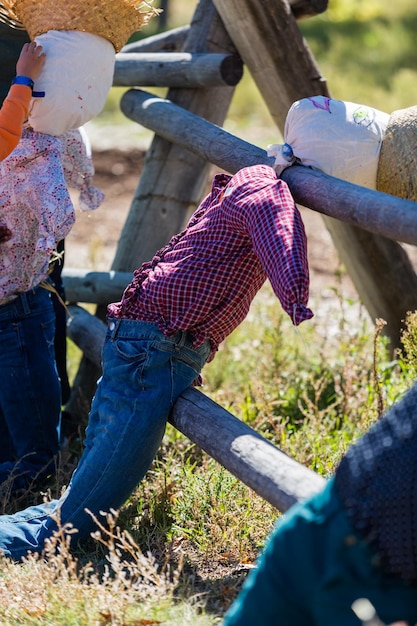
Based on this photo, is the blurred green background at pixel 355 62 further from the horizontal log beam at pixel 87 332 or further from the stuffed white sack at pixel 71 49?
the stuffed white sack at pixel 71 49

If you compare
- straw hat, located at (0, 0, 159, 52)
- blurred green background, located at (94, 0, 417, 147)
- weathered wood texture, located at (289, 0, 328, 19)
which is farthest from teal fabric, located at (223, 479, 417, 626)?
blurred green background, located at (94, 0, 417, 147)

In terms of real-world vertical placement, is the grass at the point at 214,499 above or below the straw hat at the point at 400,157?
below

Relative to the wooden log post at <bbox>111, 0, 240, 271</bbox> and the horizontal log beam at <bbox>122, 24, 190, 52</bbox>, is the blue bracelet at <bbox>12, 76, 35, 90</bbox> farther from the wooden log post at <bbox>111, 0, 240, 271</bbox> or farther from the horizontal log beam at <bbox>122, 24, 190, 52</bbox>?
the horizontal log beam at <bbox>122, 24, 190, 52</bbox>

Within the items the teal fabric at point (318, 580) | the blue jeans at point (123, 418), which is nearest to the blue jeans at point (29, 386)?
the blue jeans at point (123, 418)

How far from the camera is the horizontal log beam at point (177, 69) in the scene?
3670 mm

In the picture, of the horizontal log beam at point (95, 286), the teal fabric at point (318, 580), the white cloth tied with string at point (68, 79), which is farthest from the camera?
the horizontal log beam at point (95, 286)

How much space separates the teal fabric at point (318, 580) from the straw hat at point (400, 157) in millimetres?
1073

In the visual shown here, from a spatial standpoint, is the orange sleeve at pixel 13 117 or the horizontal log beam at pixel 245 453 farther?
the orange sleeve at pixel 13 117

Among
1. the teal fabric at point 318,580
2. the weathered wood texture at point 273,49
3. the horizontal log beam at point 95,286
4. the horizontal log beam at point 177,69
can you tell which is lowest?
the teal fabric at point 318,580

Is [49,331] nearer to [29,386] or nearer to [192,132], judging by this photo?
[29,386]

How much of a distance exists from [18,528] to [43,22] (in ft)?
5.20

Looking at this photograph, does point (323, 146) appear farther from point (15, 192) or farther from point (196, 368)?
point (15, 192)

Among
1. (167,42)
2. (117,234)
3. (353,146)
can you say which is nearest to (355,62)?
(117,234)

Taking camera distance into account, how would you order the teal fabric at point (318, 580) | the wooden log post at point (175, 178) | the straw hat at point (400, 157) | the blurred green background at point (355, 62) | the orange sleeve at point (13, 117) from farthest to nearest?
the blurred green background at point (355, 62) < the wooden log post at point (175, 178) < the orange sleeve at point (13, 117) < the straw hat at point (400, 157) < the teal fabric at point (318, 580)
